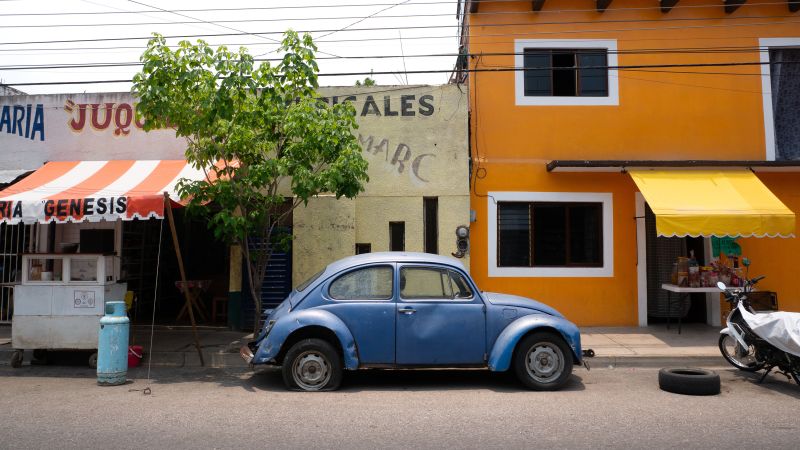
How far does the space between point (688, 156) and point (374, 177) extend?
6321 mm

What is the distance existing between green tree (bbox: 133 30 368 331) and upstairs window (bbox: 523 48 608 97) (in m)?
4.62

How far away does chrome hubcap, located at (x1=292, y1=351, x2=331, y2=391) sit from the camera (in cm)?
682

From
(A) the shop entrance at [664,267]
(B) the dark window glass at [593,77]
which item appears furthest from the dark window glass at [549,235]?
(B) the dark window glass at [593,77]

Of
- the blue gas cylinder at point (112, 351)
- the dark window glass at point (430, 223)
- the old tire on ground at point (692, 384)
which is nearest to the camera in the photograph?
the old tire on ground at point (692, 384)

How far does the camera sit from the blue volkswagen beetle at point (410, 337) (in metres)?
6.79

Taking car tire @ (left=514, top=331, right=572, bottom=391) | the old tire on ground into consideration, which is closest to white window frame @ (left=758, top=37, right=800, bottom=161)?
the old tire on ground

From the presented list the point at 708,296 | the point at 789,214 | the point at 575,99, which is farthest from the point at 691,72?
the point at 708,296

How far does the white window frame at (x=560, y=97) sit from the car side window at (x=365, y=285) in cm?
586

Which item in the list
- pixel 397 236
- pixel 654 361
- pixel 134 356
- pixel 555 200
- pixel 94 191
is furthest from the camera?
pixel 555 200

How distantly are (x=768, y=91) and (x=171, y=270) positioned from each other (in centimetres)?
1409

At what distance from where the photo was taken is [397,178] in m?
11.1

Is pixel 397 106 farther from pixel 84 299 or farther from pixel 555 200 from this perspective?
pixel 84 299

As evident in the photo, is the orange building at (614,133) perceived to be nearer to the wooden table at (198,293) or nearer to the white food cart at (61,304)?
the wooden table at (198,293)

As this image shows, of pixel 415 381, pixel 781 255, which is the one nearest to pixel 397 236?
pixel 415 381
